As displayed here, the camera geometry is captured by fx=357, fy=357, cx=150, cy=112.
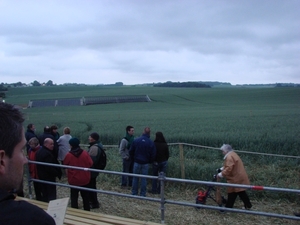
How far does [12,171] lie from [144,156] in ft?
23.4

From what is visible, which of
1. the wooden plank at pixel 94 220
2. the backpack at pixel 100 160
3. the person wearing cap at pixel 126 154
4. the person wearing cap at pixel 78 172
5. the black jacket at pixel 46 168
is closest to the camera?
the wooden plank at pixel 94 220

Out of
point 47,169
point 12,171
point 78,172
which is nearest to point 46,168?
point 47,169

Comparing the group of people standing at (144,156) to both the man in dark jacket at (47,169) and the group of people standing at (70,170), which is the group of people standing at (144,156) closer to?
the group of people standing at (70,170)

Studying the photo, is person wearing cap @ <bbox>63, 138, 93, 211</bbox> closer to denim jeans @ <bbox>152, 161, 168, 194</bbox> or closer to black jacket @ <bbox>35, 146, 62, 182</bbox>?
black jacket @ <bbox>35, 146, 62, 182</bbox>

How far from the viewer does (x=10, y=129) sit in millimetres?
1494

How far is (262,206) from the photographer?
7.66 m

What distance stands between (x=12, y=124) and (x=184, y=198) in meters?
7.22

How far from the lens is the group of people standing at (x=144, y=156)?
8531mm

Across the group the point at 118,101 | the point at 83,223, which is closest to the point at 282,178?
the point at 83,223

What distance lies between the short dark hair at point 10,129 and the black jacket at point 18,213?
186 millimetres

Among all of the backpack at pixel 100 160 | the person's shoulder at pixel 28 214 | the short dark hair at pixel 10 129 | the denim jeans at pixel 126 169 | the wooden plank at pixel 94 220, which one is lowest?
the denim jeans at pixel 126 169

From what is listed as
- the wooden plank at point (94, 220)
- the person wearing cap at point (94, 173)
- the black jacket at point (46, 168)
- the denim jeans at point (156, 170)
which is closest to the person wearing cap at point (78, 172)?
the black jacket at point (46, 168)

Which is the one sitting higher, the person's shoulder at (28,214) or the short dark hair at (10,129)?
the short dark hair at (10,129)

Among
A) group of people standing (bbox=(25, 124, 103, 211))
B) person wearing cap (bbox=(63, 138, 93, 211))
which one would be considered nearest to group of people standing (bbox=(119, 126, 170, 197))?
group of people standing (bbox=(25, 124, 103, 211))
